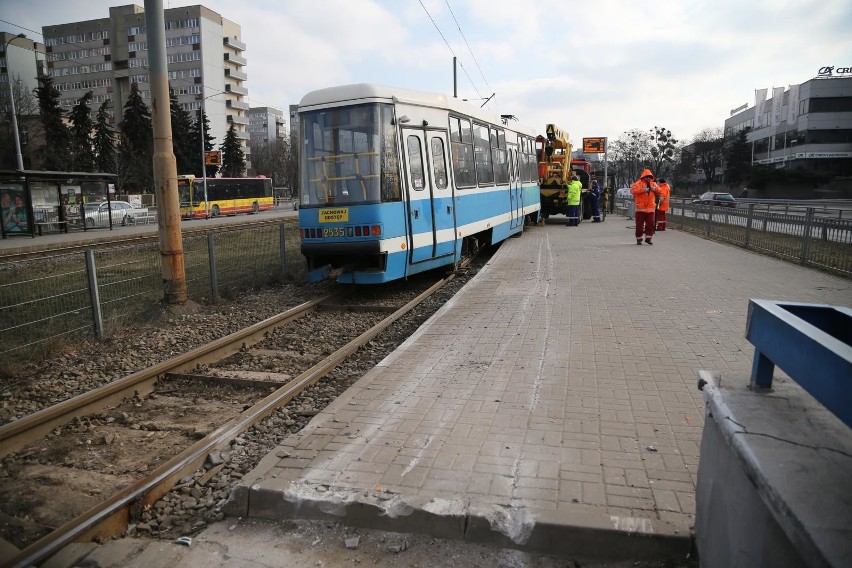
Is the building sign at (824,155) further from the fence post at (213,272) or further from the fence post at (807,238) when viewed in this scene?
the fence post at (213,272)

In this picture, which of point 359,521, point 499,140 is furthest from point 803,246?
point 359,521

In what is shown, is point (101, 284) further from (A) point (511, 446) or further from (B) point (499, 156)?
(B) point (499, 156)

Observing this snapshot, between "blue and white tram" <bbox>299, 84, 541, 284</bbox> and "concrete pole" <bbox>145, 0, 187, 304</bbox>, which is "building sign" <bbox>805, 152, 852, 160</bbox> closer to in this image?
"blue and white tram" <bbox>299, 84, 541, 284</bbox>

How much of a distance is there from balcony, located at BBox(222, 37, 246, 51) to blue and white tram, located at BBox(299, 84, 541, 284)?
3764 inches

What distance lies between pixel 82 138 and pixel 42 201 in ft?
122

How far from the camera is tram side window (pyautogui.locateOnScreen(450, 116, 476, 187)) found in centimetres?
1105

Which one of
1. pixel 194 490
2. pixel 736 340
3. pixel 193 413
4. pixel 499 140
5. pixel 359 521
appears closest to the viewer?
pixel 359 521

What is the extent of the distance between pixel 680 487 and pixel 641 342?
128 inches

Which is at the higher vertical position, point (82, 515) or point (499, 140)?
point (499, 140)

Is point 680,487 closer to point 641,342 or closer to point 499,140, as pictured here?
point 641,342

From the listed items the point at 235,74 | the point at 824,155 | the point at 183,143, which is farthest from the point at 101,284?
the point at 235,74

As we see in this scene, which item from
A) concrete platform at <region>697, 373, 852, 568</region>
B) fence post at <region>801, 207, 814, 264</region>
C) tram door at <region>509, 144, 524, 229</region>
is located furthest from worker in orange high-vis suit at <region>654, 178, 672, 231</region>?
concrete platform at <region>697, 373, 852, 568</region>

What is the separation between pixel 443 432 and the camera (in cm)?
420

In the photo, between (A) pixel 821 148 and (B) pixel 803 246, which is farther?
(A) pixel 821 148
